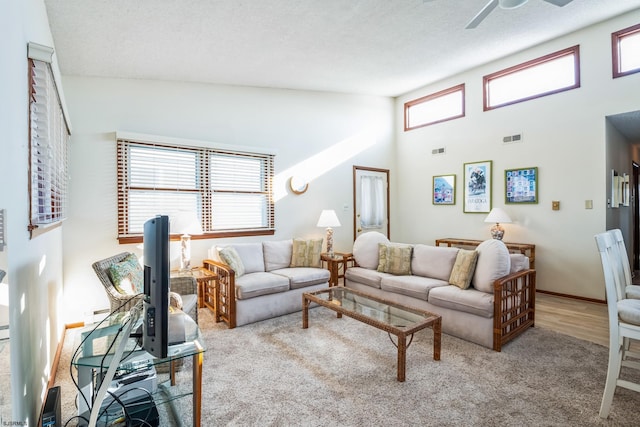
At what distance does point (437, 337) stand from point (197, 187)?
11.0 feet

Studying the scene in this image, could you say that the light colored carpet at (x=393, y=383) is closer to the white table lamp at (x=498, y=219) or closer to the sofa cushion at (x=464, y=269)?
the sofa cushion at (x=464, y=269)

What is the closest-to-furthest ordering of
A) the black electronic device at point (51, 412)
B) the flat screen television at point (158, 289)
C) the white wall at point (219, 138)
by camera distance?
the flat screen television at point (158, 289) < the black electronic device at point (51, 412) < the white wall at point (219, 138)

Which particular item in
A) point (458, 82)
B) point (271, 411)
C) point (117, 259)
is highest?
point (458, 82)

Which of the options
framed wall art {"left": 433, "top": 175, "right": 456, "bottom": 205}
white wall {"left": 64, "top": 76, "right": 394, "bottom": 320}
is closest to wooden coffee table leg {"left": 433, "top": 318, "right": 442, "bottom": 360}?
white wall {"left": 64, "top": 76, "right": 394, "bottom": 320}

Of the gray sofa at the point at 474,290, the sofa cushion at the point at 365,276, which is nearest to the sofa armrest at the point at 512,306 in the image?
the gray sofa at the point at 474,290

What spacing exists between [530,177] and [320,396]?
439 centimetres

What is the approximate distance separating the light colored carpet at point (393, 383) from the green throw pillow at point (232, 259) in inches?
30.6

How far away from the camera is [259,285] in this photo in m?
3.54

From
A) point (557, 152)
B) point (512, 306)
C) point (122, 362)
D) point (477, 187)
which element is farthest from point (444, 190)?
point (122, 362)

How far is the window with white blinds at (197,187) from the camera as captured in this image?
3.83 metres

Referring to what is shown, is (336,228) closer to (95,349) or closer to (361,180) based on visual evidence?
(361,180)

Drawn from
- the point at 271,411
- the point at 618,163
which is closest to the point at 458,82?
the point at 618,163

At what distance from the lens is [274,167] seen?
16.2 ft

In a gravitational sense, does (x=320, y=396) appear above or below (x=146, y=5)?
below
